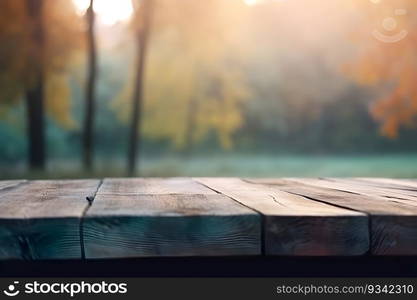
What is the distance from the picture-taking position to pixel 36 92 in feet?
37.9

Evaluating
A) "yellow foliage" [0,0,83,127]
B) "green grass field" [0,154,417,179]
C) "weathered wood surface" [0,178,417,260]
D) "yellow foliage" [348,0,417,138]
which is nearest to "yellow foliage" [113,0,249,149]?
"green grass field" [0,154,417,179]

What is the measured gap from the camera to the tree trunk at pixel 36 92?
36.8 feet

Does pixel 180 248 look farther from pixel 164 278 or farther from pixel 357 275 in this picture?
pixel 357 275

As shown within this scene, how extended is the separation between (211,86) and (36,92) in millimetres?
10101

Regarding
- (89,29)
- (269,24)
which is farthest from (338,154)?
(89,29)

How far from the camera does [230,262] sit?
5.13ft

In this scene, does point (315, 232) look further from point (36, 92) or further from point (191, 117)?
point (191, 117)

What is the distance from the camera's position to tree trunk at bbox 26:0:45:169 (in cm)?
1121

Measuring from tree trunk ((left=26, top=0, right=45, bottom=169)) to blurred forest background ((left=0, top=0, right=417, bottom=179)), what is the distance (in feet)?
0.07

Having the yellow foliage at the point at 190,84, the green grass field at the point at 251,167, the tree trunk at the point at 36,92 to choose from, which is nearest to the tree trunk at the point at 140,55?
the green grass field at the point at 251,167

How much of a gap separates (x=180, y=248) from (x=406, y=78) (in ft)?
36.3

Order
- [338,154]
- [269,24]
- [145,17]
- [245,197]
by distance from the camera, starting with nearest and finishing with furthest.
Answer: [245,197]
[145,17]
[269,24]
[338,154]

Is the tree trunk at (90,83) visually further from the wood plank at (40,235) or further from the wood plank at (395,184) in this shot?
the wood plank at (40,235)

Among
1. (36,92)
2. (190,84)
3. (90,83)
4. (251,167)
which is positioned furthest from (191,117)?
(36,92)
